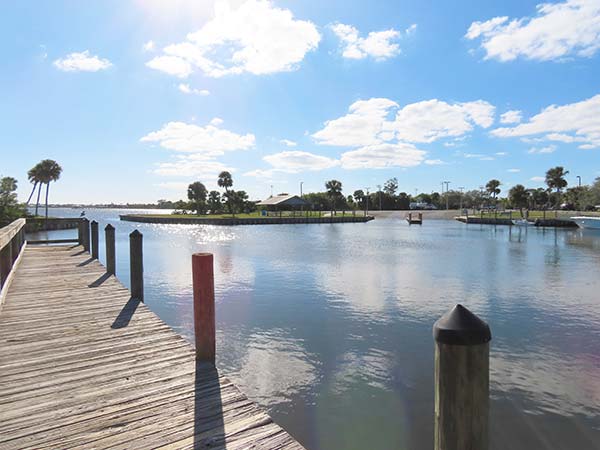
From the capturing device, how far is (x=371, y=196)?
385ft

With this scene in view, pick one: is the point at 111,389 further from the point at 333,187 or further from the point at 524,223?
the point at 333,187

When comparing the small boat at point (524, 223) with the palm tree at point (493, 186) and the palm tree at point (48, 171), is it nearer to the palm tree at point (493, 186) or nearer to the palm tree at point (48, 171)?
the palm tree at point (493, 186)

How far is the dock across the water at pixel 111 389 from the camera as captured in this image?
3.11m

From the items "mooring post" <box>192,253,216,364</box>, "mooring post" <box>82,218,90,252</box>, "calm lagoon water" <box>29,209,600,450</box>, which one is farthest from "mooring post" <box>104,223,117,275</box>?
"mooring post" <box>192,253,216,364</box>

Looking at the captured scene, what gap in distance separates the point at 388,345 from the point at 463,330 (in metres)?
7.83

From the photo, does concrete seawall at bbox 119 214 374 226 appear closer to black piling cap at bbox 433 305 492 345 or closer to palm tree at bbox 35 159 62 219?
palm tree at bbox 35 159 62 219

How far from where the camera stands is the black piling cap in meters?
1.69

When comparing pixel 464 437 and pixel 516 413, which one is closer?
pixel 464 437

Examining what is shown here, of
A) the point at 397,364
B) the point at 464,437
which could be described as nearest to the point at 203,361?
the point at 464,437

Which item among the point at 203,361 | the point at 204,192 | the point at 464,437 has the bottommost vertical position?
the point at 203,361

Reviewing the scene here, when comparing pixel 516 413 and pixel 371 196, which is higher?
pixel 371 196

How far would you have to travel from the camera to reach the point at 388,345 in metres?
9.03

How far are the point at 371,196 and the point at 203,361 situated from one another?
115m

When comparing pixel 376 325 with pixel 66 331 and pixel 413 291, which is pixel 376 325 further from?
pixel 66 331
